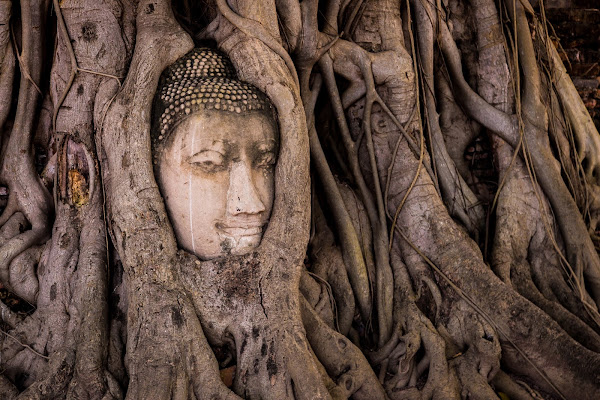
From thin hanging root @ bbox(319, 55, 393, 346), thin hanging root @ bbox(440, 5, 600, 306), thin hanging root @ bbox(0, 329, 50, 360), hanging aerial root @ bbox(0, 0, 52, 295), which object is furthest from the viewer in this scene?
thin hanging root @ bbox(440, 5, 600, 306)

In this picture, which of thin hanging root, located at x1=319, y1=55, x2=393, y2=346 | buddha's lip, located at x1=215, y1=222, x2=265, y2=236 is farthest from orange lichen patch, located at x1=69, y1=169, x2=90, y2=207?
thin hanging root, located at x1=319, y1=55, x2=393, y2=346

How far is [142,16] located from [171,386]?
1740 millimetres

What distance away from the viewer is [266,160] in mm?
2898

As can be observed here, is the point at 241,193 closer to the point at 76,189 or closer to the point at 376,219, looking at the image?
the point at 76,189

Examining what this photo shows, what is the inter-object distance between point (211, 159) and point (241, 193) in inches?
7.8

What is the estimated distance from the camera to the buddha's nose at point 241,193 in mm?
2773

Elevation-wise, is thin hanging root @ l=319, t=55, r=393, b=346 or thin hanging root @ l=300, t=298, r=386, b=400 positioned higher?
thin hanging root @ l=319, t=55, r=393, b=346

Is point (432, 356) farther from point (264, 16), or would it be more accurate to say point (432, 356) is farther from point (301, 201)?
point (264, 16)

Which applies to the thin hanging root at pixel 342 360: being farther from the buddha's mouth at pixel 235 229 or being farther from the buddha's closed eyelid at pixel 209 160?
the buddha's closed eyelid at pixel 209 160

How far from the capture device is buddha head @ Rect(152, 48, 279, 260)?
108 inches

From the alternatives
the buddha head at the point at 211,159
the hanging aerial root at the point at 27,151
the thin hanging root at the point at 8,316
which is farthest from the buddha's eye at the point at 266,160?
the thin hanging root at the point at 8,316

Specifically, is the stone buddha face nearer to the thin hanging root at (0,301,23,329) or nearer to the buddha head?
the buddha head

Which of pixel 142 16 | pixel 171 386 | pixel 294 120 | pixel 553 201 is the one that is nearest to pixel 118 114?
pixel 142 16

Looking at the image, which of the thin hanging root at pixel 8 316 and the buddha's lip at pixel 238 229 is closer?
the buddha's lip at pixel 238 229
